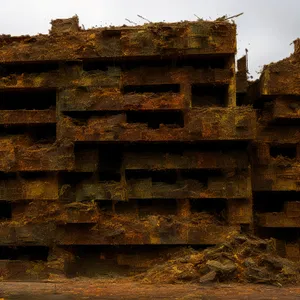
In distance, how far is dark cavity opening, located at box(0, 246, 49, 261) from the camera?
1898cm

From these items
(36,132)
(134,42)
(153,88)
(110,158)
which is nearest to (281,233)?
(110,158)

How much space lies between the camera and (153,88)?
19.3m

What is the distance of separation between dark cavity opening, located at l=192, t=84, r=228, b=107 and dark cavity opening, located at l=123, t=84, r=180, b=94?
868 millimetres

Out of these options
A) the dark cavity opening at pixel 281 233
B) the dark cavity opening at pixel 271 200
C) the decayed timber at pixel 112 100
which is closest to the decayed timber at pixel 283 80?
the decayed timber at pixel 112 100

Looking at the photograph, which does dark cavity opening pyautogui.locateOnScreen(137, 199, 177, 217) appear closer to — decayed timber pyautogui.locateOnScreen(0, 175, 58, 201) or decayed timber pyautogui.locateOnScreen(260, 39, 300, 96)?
decayed timber pyautogui.locateOnScreen(0, 175, 58, 201)

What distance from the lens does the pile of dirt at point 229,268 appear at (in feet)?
43.8

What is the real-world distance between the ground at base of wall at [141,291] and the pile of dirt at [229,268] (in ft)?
1.53

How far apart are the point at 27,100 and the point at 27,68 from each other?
67.0 inches

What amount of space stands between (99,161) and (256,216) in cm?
715

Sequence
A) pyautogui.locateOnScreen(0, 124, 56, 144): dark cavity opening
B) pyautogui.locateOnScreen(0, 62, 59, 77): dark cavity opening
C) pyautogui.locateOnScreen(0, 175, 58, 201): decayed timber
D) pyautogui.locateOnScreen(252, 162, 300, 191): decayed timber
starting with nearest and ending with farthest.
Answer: pyautogui.locateOnScreen(0, 175, 58, 201): decayed timber
pyautogui.locateOnScreen(252, 162, 300, 191): decayed timber
pyautogui.locateOnScreen(0, 62, 59, 77): dark cavity opening
pyautogui.locateOnScreen(0, 124, 56, 144): dark cavity opening

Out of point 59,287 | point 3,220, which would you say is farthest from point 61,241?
point 59,287

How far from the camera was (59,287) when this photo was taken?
13.4m

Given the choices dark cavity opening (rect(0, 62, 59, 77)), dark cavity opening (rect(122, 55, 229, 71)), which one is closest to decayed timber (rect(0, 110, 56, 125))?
dark cavity opening (rect(0, 62, 59, 77))

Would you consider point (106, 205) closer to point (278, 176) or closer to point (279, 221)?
point (279, 221)
